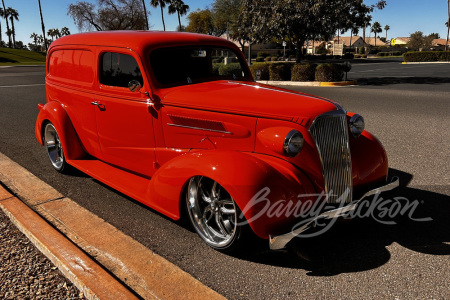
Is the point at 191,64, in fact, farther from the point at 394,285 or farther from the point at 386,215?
the point at 394,285

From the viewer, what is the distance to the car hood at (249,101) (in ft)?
9.96

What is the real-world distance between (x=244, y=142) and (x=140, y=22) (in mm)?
58990

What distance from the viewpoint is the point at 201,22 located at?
72.8 meters

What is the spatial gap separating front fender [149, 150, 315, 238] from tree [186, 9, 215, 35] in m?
72.4

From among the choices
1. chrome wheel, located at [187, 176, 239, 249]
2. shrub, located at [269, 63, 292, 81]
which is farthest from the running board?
shrub, located at [269, 63, 292, 81]

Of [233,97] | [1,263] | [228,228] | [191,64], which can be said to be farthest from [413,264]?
[1,263]

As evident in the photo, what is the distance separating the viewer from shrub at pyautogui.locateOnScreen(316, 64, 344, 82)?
18031 millimetres

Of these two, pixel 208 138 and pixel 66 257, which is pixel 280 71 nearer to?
pixel 208 138

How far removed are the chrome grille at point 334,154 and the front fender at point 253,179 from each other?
0.73 feet

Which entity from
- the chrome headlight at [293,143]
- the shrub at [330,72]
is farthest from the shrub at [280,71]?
the chrome headlight at [293,143]

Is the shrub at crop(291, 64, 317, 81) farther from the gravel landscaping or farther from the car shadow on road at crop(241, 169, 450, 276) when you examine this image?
the gravel landscaping

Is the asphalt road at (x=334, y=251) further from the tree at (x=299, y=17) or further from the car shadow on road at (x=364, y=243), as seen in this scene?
the tree at (x=299, y=17)

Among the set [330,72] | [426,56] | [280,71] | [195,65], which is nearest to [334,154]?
[195,65]

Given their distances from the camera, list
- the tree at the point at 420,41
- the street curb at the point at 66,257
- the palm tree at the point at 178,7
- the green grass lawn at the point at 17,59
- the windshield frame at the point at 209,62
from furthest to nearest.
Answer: the tree at the point at 420,41 < the palm tree at the point at 178,7 < the green grass lawn at the point at 17,59 < the windshield frame at the point at 209,62 < the street curb at the point at 66,257
